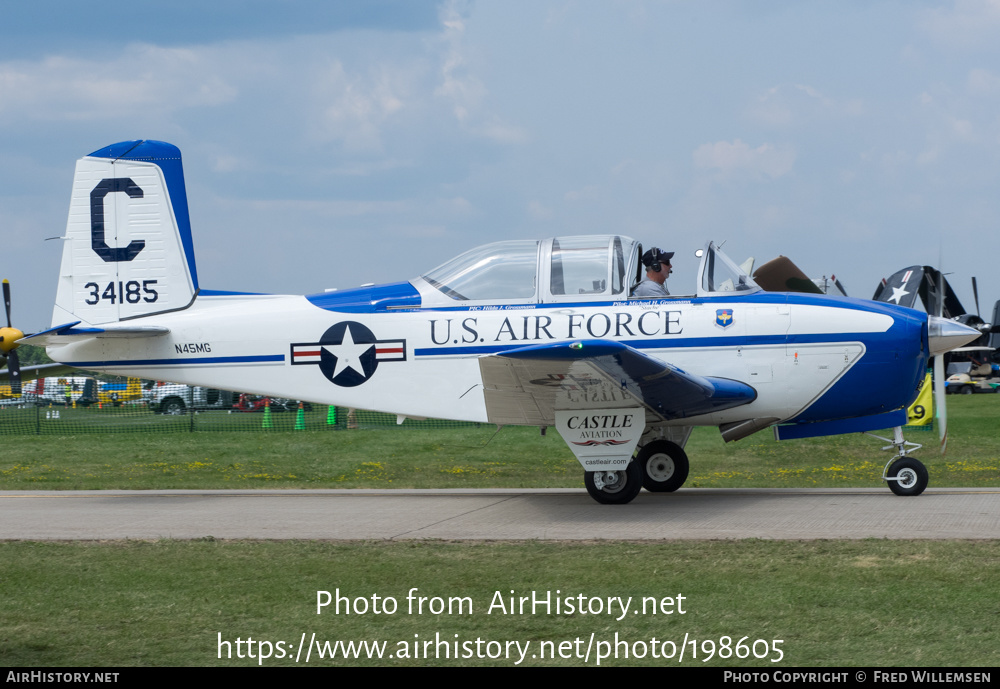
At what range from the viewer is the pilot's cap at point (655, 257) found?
415 inches

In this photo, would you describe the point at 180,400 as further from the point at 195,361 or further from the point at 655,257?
the point at 655,257

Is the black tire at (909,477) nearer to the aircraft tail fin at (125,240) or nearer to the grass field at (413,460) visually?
the grass field at (413,460)

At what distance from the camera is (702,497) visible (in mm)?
10703

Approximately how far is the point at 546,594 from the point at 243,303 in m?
7.26

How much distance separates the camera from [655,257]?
10531 mm

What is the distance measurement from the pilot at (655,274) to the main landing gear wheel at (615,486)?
75.4 inches

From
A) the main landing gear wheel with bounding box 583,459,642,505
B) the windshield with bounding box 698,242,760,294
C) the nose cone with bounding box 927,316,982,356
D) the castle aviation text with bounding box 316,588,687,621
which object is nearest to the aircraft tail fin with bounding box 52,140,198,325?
the main landing gear wheel with bounding box 583,459,642,505

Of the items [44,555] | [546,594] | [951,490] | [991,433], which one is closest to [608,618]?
[546,594]

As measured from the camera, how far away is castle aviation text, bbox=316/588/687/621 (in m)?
5.30

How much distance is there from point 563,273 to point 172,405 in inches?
1368

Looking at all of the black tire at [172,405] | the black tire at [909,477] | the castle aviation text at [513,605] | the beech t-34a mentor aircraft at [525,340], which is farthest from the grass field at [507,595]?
the black tire at [172,405]

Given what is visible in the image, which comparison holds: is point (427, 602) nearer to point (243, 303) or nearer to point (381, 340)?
point (381, 340)

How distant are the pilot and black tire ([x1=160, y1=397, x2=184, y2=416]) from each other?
34263mm

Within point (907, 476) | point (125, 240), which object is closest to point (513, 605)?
point (907, 476)
